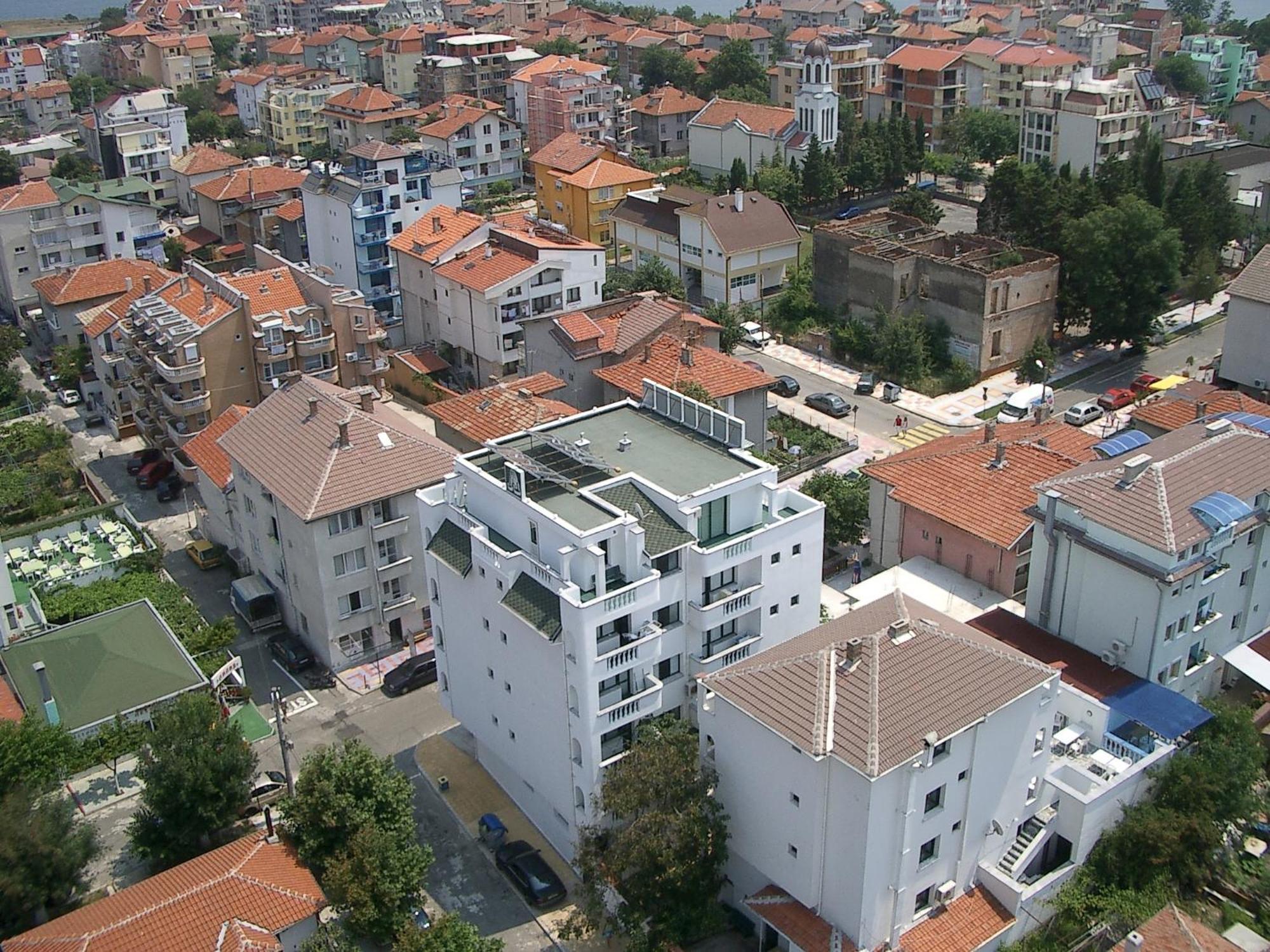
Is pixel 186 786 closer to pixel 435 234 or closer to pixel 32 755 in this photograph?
pixel 32 755

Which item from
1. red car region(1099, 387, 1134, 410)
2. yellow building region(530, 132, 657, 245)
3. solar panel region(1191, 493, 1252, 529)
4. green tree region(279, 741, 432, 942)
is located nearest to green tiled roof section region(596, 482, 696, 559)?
green tree region(279, 741, 432, 942)

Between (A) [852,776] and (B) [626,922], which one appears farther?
(B) [626,922]

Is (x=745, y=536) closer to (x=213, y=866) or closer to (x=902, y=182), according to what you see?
(x=213, y=866)

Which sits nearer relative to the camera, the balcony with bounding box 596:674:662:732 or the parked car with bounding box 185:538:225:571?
the balcony with bounding box 596:674:662:732

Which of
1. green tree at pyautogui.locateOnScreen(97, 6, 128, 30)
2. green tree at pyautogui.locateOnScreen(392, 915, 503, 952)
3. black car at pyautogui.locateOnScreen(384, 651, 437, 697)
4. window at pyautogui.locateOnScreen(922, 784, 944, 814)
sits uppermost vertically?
green tree at pyautogui.locateOnScreen(97, 6, 128, 30)

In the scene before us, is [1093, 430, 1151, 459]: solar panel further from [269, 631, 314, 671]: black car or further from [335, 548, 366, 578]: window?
[269, 631, 314, 671]: black car

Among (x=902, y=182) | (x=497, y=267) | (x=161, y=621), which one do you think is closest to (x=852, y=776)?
(x=161, y=621)

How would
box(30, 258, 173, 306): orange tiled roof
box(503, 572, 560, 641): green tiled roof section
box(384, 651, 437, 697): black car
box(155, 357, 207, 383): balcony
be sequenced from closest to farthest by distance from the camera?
box(503, 572, 560, 641): green tiled roof section
box(384, 651, 437, 697): black car
box(155, 357, 207, 383): balcony
box(30, 258, 173, 306): orange tiled roof
